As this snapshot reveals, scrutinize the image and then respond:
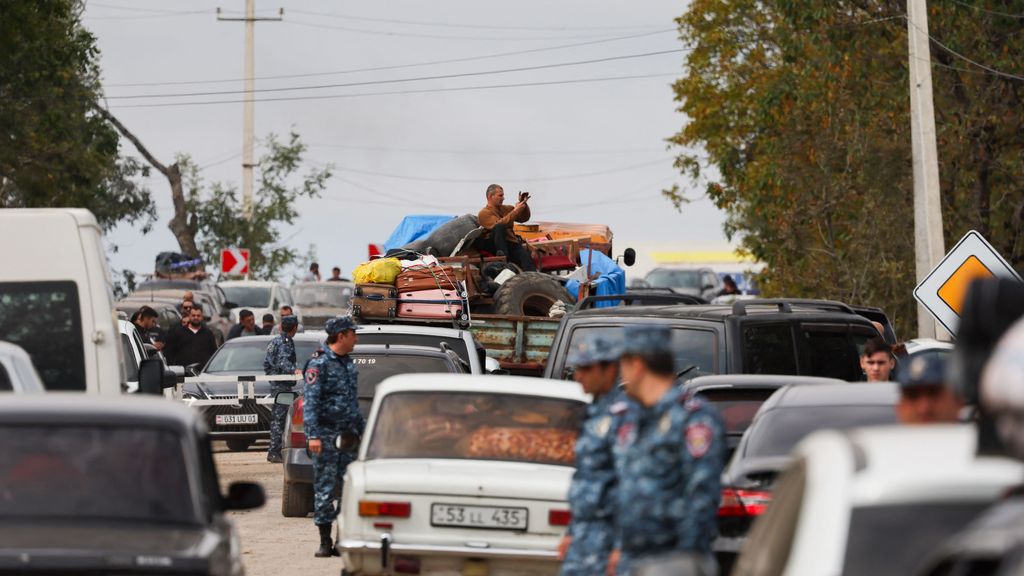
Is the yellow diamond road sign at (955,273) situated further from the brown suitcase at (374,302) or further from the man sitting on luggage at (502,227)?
the man sitting on luggage at (502,227)

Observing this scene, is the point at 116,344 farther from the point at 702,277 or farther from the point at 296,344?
the point at 702,277

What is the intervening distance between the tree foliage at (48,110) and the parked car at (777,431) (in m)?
25.8

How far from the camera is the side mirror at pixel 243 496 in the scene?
29.0ft

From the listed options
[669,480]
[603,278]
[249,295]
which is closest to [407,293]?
[603,278]

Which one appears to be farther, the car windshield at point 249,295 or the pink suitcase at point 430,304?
the car windshield at point 249,295

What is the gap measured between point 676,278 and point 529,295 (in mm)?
39697

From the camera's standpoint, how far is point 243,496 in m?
8.91

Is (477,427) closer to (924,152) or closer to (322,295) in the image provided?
(924,152)

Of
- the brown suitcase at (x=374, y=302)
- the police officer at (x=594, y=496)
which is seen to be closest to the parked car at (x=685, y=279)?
the brown suitcase at (x=374, y=302)

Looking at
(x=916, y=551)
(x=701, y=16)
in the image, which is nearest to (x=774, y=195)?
(x=701, y=16)

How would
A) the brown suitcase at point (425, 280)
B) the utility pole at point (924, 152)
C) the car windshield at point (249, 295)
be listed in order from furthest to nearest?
the car windshield at point (249, 295), the utility pole at point (924, 152), the brown suitcase at point (425, 280)

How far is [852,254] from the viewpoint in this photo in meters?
34.0

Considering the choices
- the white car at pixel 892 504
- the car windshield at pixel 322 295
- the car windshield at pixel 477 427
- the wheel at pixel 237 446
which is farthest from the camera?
the car windshield at pixel 322 295

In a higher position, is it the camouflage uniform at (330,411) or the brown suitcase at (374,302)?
the brown suitcase at (374,302)
